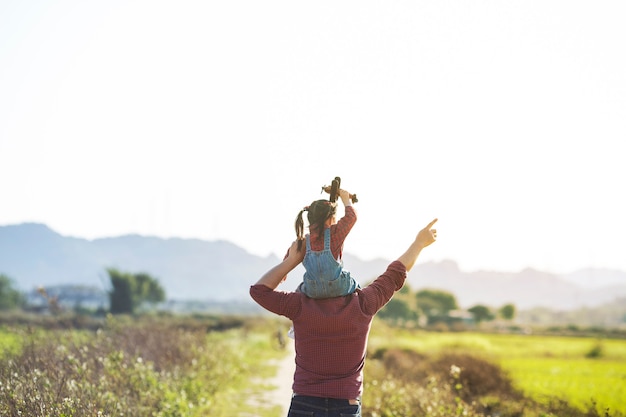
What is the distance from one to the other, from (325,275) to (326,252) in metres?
0.12

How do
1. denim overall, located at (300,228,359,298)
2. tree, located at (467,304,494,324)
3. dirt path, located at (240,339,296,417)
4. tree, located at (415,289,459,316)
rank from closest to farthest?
denim overall, located at (300,228,359,298) < dirt path, located at (240,339,296,417) < tree, located at (467,304,494,324) < tree, located at (415,289,459,316)

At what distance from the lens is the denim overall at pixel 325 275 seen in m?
3.66

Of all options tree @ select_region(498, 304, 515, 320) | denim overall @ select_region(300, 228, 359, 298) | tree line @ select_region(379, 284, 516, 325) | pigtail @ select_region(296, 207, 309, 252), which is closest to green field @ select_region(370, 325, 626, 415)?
denim overall @ select_region(300, 228, 359, 298)

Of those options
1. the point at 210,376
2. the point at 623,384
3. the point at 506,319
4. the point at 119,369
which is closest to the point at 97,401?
the point at 119,369

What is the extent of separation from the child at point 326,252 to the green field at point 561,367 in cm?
649

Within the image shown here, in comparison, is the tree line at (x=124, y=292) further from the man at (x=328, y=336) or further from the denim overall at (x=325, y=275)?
the denim overall at (x=325, y=275)

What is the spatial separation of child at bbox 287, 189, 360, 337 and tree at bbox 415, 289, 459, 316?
337 ft

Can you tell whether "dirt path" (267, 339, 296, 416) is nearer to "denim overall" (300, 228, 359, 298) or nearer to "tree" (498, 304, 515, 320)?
"denim overall" (300, 228, 359, 298)

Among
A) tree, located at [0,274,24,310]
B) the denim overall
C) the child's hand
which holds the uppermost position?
the child's hand

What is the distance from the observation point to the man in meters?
3.69

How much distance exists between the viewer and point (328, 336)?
3.73 meters

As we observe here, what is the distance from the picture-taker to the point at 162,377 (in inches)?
461

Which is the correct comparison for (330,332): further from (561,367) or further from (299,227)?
(561,367)

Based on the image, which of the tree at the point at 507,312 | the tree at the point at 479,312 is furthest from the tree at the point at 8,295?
the tree at the point at 507,312
